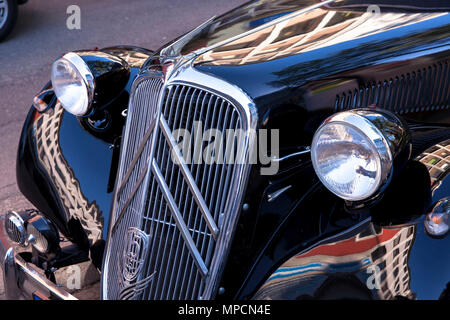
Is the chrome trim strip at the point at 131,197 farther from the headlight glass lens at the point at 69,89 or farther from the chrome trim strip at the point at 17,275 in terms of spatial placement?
the headlight glass lens at the point at 69,89

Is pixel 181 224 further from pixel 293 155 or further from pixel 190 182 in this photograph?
pixel 293 155

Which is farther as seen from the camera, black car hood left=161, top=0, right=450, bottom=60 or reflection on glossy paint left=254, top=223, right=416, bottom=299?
black car hood left=161, top=0, right=450, bottom=60

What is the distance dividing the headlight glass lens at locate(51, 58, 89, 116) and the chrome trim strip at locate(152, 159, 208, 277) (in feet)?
2.07

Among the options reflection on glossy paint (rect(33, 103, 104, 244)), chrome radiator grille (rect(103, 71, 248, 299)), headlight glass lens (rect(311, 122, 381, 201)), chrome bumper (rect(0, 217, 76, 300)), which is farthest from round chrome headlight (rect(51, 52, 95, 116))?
headlight glass lens (rect(311, 122, 381, 201))

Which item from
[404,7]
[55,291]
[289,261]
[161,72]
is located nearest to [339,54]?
[404,7]

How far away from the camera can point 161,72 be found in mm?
2115

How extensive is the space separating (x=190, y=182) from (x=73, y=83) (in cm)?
86

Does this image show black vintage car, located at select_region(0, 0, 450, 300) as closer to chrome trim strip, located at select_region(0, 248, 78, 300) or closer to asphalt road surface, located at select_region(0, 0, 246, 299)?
chrome trim strip, located at select_region(0, 248, 78, 300)

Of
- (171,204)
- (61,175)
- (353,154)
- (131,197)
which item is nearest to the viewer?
(353,154)

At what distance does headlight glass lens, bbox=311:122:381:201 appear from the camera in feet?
5.60

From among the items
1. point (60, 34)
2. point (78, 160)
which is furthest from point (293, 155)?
point (60, 34)

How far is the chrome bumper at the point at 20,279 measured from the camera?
6.56 ft

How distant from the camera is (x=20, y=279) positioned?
2.09 meters

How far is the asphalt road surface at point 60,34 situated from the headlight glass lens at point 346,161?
2.64 metres
